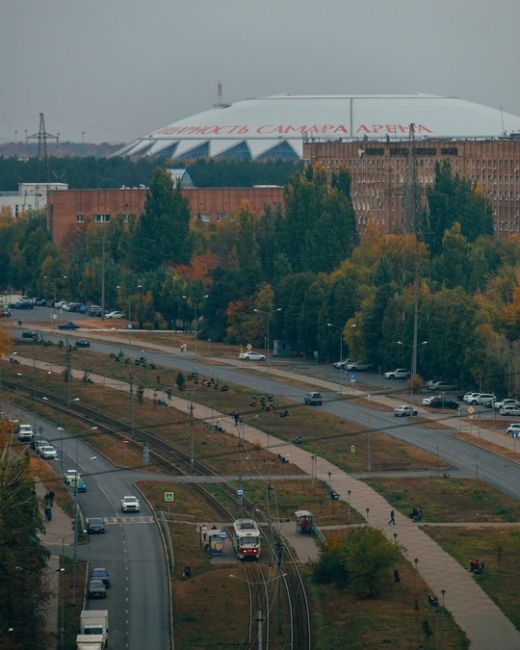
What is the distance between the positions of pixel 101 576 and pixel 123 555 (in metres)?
2.51

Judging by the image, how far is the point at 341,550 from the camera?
34281mm

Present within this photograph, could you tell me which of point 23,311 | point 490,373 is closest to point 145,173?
point 23,311

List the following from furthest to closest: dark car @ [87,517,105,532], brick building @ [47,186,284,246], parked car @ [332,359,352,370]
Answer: brick building @ [47,186,284,246], parked car @ [332,359,352,370], dark car @ [87,517,105,532]

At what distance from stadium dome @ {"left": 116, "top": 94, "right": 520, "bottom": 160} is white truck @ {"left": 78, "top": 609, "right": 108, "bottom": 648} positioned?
106 meters

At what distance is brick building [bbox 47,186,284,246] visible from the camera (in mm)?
98062

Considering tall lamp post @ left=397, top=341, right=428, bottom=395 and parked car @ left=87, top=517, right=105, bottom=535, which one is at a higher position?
tall lamp post @ left=397, top=341, right=428, bottom=395

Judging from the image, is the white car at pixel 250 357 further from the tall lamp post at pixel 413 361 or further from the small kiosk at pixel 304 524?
the small kiosk at pixel 304 524

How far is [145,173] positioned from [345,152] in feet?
101

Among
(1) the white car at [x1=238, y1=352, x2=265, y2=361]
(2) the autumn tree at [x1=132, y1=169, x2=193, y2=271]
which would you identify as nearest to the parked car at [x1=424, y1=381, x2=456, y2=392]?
(1) the white car at [x1=238, y1=352, x2=265, y2=361]

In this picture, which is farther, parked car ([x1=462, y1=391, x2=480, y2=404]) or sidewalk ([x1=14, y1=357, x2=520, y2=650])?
parked car ([x1=462, y1=391, x2=480, y2=404])

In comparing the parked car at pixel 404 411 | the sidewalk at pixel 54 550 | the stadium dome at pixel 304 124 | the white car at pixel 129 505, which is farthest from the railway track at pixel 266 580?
the stadium dome at pixel 304 124

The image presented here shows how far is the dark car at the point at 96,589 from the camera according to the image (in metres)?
32.8

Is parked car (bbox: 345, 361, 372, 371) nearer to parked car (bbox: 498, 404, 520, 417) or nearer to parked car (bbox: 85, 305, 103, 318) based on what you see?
parked car (bbox: 498, 404, 520, 417)

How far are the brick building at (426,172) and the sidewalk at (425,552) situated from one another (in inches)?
1590
